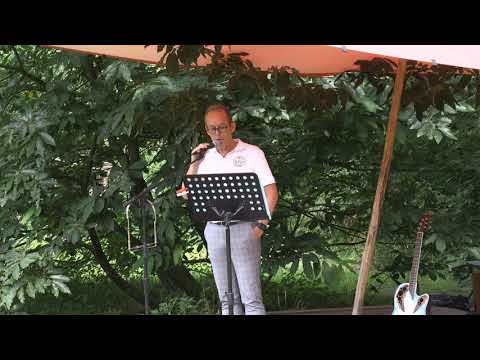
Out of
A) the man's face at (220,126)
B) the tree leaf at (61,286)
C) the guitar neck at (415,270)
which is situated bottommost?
the tree leaf at (61,286)

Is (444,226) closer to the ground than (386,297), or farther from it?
farther from it

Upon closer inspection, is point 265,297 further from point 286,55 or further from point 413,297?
point 413,297

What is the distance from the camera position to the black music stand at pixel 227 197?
4.32 meters

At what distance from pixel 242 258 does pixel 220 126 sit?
66 cm

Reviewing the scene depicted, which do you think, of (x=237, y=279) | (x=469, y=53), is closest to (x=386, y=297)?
(x=237, y=279)

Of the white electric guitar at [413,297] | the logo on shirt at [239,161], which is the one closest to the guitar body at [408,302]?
the white electric guitar at [413,297]

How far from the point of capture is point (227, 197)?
437 cm

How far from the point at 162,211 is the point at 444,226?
1.85 m

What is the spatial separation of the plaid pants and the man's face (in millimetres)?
420

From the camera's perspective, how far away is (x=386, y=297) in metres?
7.36

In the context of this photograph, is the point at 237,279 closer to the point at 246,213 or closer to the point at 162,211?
the point at 246,213

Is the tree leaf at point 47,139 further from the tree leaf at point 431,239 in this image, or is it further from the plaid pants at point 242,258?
the tree leaf at point 431,239

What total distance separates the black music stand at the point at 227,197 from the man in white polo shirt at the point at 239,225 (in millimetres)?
220
